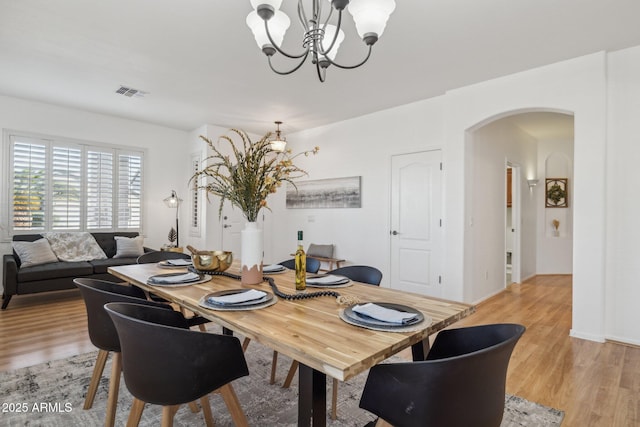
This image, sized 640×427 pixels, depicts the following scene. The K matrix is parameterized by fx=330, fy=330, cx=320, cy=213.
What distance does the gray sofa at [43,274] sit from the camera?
3770 mm

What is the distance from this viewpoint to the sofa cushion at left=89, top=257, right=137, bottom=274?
432 centimetres

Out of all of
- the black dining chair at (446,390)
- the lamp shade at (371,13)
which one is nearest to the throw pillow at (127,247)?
the lamp shade at (371,13)

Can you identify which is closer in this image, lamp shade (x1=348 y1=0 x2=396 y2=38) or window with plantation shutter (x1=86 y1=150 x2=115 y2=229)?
lamp shade (x1=348 y1=0 x2=396 y2=38)

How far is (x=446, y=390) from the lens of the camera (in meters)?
1.02

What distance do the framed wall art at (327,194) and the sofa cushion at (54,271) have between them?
3054mm

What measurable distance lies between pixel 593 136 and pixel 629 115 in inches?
13.0

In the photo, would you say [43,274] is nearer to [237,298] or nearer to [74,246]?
[74,246]

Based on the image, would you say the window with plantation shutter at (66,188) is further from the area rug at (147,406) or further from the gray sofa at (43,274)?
the area rug at (147,406)

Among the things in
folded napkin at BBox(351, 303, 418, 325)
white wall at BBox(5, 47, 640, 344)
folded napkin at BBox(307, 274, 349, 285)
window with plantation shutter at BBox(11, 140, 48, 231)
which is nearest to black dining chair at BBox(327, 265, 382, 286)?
folded napkin at BBox(307, 274, 349, 285)

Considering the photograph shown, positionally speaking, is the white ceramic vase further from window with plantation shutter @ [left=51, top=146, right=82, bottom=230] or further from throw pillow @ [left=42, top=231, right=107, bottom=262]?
window with plantation shutter @ [left=51, top=146, right=82, bottom=230]

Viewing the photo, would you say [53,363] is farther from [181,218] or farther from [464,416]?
[181,218]

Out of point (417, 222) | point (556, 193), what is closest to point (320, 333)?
point (417, 222)

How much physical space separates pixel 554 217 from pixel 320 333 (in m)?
7.10

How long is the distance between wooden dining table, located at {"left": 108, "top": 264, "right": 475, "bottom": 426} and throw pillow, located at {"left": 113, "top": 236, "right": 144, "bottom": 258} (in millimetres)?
3655
